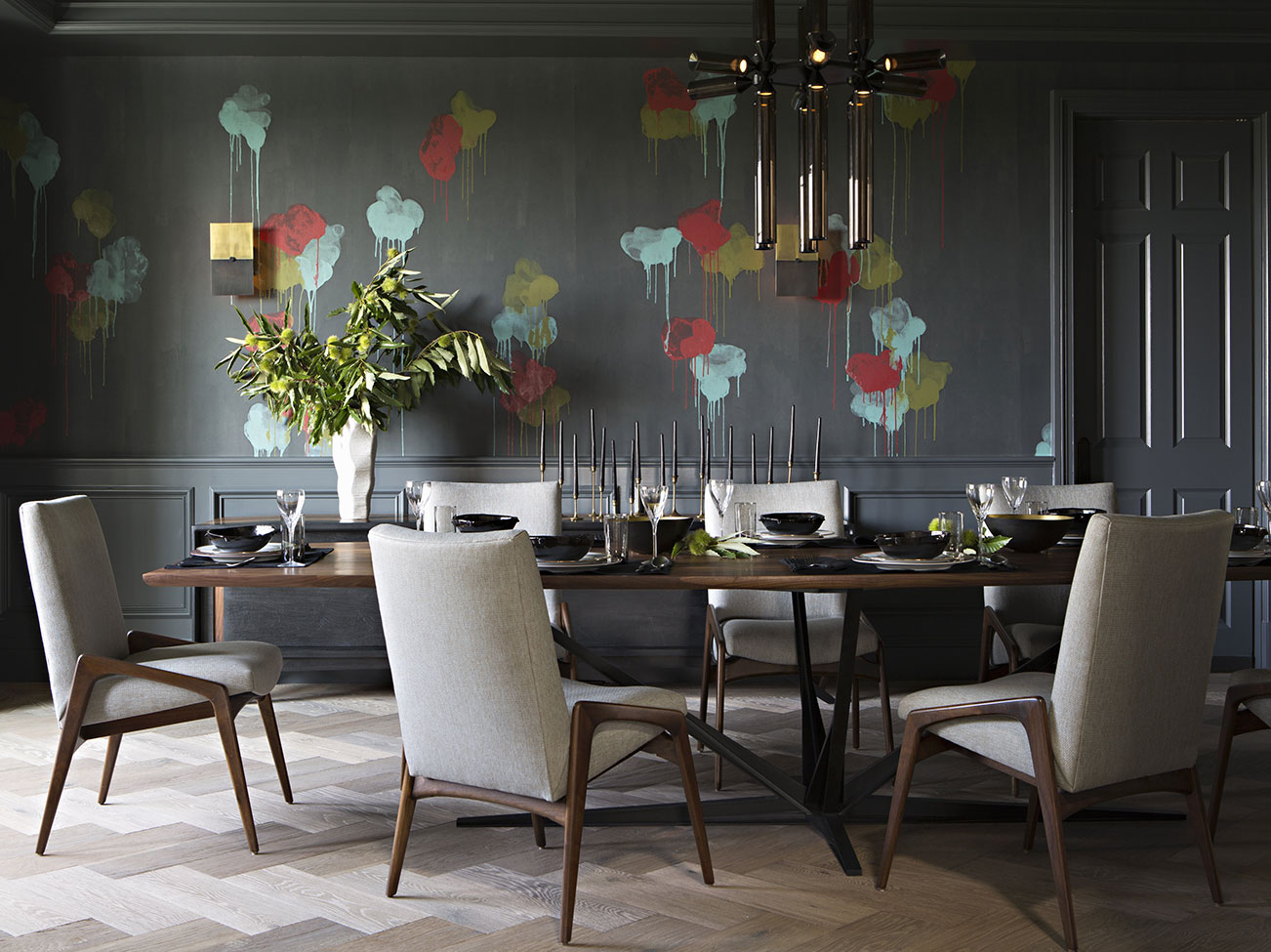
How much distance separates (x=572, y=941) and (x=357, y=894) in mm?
517

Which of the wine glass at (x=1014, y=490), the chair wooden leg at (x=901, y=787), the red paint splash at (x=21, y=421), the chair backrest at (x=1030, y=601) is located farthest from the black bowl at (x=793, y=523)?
the red paint splash at (x=21, y=421)

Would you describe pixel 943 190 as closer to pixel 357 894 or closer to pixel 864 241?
pixel 864 241

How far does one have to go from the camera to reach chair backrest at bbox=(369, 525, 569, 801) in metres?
2.07

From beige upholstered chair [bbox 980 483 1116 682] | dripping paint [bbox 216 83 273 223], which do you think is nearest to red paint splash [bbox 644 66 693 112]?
A: dripping paint [bbox 216 83 273 223]

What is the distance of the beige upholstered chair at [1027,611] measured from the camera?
129 inches

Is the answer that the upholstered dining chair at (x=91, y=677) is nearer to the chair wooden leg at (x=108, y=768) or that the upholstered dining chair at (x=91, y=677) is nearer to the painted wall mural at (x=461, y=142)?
the chair wooden leg at (x=108, y=768)

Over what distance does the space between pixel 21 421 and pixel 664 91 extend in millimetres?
3035

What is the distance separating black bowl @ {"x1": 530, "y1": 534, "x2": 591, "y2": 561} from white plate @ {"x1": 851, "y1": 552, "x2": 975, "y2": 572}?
662mm

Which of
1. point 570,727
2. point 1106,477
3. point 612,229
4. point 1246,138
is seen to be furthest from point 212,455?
point 1246,138

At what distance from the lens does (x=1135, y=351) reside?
191 inches

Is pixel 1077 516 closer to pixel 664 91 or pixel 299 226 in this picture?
pixel 664 91

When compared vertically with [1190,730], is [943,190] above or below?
above

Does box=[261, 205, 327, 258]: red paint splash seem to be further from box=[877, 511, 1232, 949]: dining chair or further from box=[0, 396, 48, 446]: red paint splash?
box=[877, 511, 1232, 949]: dining chair

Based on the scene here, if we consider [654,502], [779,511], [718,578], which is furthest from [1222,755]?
[779,511]
